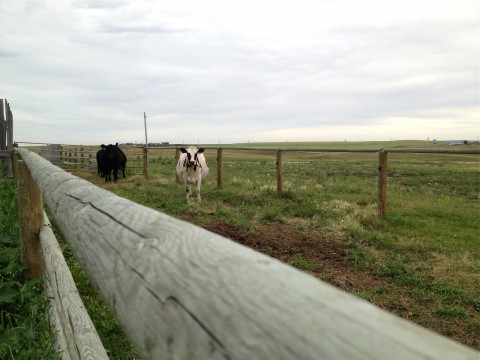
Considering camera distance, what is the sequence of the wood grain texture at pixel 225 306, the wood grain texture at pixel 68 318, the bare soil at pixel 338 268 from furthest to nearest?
the bare soil at pixel 338 268 < the wood grain texture at pixel 68 318 < the wood grain texture at pixel 225 306

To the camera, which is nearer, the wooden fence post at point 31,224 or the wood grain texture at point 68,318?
the wood grain texture at point 68,318

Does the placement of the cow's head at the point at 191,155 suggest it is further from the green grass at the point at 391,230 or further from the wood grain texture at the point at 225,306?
the wood grain texture at the point at 225,306

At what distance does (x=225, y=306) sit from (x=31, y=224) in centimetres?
336

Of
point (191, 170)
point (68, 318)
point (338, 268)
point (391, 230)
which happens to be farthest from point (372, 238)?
point (191, 170)

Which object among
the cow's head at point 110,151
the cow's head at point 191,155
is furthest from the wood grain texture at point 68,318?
the cow's head at point 110,151

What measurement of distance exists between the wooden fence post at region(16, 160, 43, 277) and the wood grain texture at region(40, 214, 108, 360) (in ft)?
1.97

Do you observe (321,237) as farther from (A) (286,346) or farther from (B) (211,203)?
(A) (286,346)

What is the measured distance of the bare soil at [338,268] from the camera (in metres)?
3.86

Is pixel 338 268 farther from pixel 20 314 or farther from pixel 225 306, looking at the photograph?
pixel 225 306

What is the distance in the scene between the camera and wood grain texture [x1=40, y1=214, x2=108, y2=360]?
1929 millimetres

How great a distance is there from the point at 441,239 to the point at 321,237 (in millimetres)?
1872

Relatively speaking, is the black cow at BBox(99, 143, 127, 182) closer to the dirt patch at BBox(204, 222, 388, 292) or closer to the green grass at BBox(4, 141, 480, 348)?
the green grass at BBox(4, 141, 480, 348)

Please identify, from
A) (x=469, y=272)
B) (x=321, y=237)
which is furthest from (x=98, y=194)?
(x=321, y=237)

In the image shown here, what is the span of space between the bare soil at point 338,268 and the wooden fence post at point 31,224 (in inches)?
125
